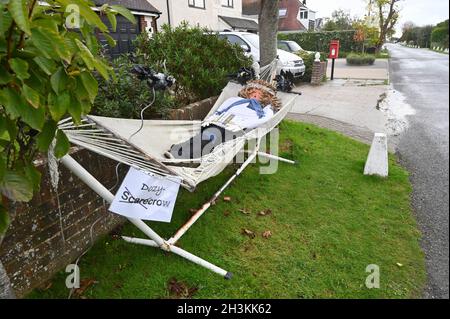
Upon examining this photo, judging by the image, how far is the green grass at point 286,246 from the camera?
2.04m

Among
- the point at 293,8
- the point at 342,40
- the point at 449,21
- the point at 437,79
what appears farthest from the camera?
the point at 293,8

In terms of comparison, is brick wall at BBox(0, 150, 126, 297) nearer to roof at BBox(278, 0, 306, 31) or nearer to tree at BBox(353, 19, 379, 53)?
tree at BBox(353, 19, 379, 53)

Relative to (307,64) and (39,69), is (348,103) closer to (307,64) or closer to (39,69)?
(307,64)

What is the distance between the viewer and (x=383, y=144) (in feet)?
11.1

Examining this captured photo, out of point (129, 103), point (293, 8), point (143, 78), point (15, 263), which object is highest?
point (293, 8)

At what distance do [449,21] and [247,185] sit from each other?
2578 mm

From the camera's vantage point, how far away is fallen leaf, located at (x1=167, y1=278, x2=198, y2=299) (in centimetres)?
199

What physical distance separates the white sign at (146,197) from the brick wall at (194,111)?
1.27m

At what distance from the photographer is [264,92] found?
4023mm

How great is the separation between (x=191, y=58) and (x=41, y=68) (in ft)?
10.2

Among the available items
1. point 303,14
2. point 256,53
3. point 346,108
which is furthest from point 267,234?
point 303,14

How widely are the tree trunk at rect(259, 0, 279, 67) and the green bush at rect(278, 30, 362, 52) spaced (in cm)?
1861

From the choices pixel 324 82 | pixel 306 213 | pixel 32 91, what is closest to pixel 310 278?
pixel 306 213
